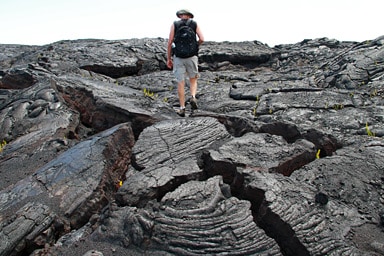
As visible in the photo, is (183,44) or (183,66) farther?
(183,66)

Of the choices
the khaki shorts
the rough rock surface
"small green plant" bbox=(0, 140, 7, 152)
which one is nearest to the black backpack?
the khaki shorts

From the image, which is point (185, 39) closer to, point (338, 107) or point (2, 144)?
point (338, 107)

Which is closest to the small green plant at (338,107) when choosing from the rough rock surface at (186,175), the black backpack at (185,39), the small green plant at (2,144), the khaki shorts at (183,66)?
the rough rock surface at (186,175)

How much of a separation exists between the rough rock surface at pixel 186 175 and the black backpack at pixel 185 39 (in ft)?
4.83

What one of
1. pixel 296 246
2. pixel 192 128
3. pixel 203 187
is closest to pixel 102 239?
pixel 203 187

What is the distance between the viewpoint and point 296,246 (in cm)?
418

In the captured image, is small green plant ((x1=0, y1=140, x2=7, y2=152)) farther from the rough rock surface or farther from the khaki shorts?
the khaki shorts

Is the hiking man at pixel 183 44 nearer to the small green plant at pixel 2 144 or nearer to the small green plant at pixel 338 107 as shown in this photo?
the small green plant at pixel 338 107

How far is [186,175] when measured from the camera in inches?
212

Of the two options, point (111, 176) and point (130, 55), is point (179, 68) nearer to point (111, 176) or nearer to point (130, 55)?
point (111, 176)

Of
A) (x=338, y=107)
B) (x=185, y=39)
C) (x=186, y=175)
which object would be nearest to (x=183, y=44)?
(x=185, y=39)

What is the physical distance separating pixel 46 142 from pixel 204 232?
4.72m

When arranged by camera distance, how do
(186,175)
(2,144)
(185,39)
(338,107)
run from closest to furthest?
(186,175) → (2,144) → (185,39) → (338,107)

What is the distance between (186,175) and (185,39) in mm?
4320
